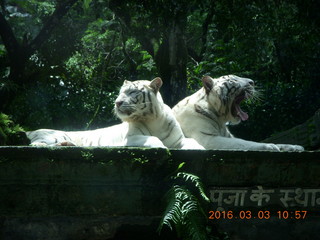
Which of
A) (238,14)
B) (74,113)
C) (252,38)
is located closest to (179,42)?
(238,14)

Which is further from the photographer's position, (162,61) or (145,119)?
(162,61)

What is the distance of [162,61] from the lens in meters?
9.73

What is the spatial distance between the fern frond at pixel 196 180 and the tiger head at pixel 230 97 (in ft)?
5.96

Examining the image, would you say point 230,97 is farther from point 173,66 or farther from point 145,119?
point 173,66

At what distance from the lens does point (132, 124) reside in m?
5.80

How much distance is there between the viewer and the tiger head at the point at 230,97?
6320 mm

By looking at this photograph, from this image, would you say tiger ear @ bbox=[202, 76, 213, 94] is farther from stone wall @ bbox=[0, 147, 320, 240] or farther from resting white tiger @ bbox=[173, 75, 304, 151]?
stone wall @ bbox=[0, 147, 320, 240]

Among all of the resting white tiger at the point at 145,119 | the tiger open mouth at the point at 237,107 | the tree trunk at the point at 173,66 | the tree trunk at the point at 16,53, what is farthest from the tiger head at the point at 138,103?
the tree trunk at the point at 16,53

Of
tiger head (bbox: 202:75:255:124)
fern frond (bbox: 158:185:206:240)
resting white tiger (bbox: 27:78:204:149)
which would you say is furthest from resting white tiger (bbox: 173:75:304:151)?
fern frond (bbox: 158:185:206:240)

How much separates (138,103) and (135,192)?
1.32 m

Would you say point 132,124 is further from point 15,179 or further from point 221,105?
point 15,179

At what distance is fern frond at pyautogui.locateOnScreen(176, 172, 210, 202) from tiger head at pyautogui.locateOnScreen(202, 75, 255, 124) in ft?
5.96

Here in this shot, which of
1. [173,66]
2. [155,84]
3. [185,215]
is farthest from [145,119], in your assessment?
[173,66]

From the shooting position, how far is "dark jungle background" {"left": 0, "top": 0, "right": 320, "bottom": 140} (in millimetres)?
9734
